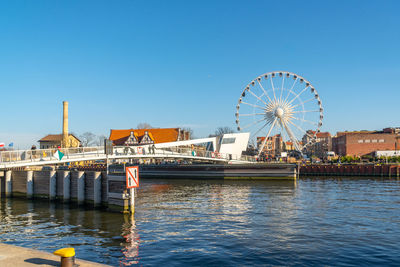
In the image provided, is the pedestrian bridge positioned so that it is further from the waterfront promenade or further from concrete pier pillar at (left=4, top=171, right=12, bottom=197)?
the waterfront promenade

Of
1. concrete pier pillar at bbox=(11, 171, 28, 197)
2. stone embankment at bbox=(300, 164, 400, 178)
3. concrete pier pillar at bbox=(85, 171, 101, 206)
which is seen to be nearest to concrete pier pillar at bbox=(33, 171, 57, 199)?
concrete pier pillar at bbox=(11, 171, 28, 197)

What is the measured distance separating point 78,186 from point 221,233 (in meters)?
14.9

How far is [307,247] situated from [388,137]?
4076 inches

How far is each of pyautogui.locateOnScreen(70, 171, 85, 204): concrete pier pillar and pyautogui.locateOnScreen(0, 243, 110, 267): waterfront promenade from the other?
17546 millimetres

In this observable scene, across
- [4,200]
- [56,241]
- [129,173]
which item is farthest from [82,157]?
[56,241]

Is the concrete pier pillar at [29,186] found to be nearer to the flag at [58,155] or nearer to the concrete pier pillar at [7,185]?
the concrete pier pillar at [7,185]

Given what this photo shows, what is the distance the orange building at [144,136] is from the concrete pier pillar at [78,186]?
78352 millimetres

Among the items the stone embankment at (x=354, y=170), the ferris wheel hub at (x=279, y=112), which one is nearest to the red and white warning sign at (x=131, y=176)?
the stone embankment at (x=354, y=170)

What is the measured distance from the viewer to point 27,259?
930 cm

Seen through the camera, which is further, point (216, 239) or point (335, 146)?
point (335, 146)

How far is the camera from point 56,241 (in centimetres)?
1633

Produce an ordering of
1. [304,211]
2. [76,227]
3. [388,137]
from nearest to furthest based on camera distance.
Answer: [76,227]
[304,211]
[388,137]

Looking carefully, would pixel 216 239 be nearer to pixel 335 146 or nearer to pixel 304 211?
pixel 304 211

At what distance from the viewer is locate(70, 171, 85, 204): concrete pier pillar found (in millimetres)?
27469
